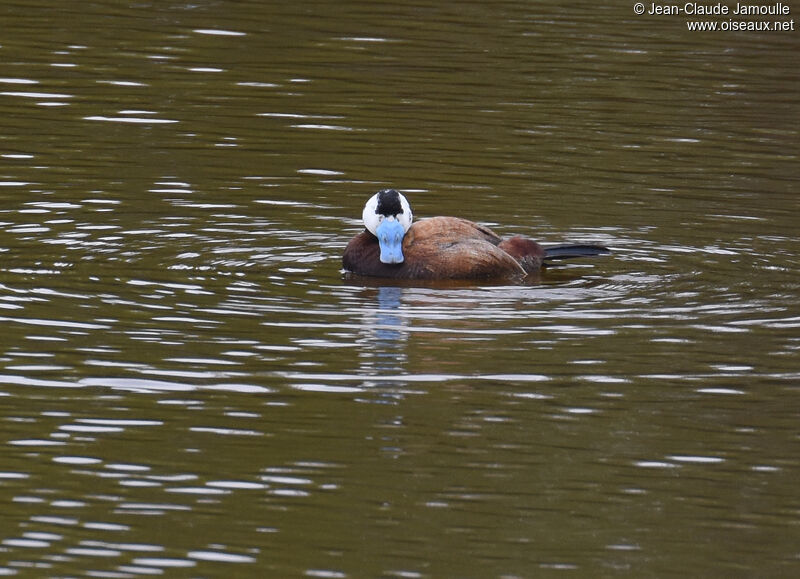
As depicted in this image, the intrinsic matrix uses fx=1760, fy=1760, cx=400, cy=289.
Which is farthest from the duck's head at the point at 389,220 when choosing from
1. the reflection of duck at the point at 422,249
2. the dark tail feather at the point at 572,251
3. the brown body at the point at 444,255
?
the dark tail feather at the point at 572,251

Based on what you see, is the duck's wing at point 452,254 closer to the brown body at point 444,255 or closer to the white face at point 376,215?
the brown body at point 444,255

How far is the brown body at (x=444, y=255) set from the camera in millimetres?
12477

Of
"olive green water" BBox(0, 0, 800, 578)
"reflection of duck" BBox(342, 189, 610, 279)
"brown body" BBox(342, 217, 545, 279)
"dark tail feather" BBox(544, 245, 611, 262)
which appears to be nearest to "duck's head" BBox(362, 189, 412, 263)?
"reflection of duck" BBox(342, 189, 610, 279)

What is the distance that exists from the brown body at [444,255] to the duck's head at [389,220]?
109 millimetres

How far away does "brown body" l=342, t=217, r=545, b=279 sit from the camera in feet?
40.9

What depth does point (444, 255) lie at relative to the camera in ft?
41.0

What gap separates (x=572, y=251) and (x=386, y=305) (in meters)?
1.87

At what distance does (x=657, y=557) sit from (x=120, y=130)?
1038 centimetres

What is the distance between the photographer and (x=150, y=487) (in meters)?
7.89

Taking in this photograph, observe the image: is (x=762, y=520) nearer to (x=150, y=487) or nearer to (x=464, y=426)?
(x=464, y=426)

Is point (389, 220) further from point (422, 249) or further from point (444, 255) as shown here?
point (444, 255)

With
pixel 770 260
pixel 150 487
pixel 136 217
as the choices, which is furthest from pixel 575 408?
pixel 136 217

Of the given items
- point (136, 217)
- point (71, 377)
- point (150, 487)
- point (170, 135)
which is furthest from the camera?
point (170, 135)

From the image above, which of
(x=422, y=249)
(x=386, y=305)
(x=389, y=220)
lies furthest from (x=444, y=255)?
(x=386, y=305)
